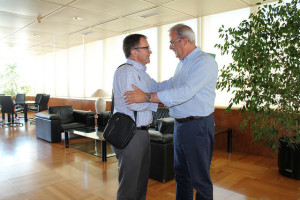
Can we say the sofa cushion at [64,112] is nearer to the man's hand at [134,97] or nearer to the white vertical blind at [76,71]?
the white vertical blind at [76,71]

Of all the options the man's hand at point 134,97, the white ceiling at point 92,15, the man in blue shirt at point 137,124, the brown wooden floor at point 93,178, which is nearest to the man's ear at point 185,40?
the man in blue shirt at point 137,124

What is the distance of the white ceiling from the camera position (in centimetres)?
471

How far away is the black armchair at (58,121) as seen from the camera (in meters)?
5.69


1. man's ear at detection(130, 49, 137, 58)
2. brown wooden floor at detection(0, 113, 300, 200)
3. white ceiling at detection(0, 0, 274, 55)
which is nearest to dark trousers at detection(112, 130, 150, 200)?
man's ear at detection(130, 49, 137, 58)

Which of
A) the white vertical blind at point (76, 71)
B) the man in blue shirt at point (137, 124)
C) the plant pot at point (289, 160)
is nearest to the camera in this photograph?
the man in blue shirt at point (137, 124)

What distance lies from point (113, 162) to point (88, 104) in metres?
4.30

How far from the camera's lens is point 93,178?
3.49 metres

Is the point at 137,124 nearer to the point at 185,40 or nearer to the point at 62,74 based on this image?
the point at 185,40

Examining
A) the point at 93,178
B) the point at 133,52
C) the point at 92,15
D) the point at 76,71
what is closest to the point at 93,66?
the point at 76,71

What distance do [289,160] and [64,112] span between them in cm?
519

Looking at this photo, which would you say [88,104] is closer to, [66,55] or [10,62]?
[66,55]

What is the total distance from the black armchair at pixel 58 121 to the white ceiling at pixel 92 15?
225 cm

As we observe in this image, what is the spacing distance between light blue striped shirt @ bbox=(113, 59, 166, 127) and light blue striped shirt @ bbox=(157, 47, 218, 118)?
0.51ft

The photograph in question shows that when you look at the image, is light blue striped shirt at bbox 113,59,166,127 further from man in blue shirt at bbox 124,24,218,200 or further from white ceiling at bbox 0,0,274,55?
white ceiling at bbox 0,0,274,55
